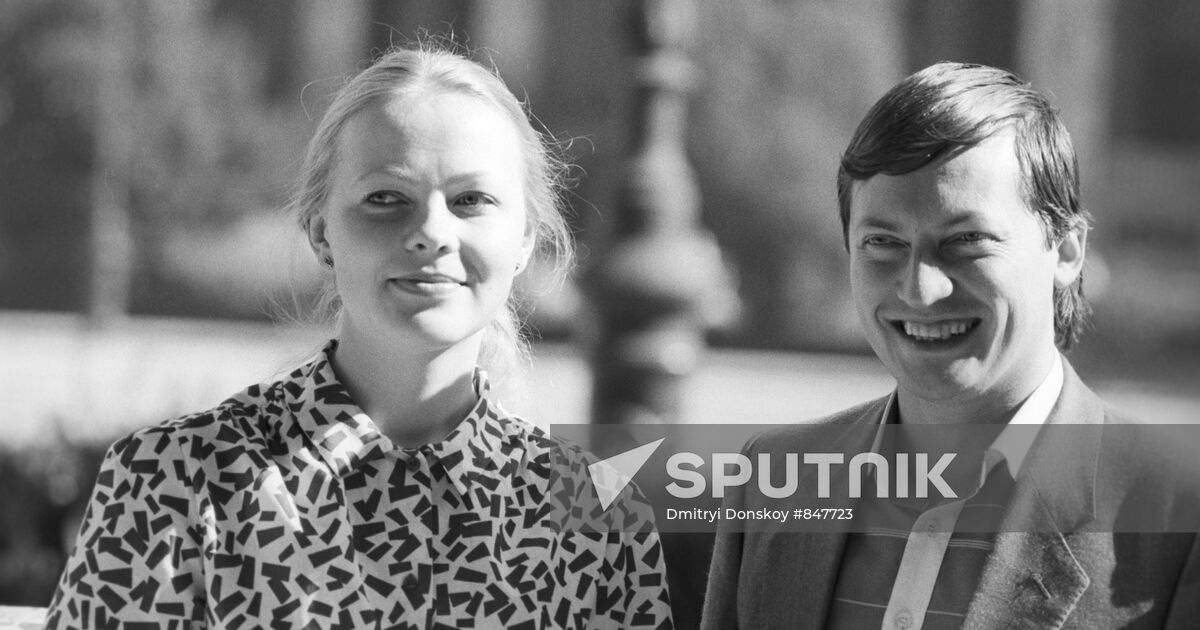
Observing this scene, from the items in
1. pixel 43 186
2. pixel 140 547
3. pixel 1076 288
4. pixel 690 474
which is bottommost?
pixel 43 186

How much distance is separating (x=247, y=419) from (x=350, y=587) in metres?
0.29

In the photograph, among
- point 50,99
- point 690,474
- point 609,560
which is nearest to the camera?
point 609,560

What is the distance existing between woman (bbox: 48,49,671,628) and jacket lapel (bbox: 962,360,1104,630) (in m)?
0.48

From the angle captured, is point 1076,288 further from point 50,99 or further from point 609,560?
point 50,99

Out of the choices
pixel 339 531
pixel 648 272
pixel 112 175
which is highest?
pixel 339 531

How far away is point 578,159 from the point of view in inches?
265

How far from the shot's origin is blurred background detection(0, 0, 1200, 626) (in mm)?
6742

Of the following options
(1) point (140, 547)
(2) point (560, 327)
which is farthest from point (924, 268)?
(2) point (560, 327)

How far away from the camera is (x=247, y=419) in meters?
1.99

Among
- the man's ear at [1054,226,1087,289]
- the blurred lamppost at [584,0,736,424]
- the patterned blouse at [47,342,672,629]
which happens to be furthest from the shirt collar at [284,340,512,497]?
the blurred lamppost at [584,0,736,424]

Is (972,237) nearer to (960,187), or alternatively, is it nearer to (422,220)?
(960,187)

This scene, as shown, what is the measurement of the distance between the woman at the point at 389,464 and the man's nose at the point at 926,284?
533 mm

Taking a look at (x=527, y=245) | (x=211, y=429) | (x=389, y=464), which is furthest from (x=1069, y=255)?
(x=211, y=429)

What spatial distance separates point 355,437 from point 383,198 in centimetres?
34
